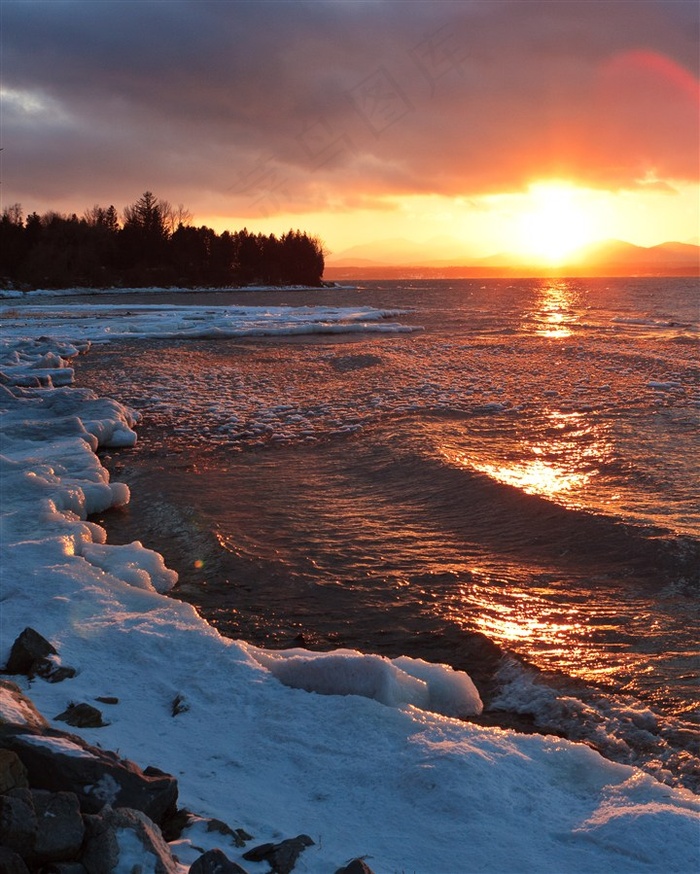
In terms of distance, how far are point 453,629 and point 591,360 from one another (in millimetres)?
18676

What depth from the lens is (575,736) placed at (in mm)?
4426

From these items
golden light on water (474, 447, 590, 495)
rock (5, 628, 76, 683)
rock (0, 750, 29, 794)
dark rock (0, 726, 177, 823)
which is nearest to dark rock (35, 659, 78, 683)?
A: rock (5, 628, 76, 683)

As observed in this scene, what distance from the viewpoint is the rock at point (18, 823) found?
242cm

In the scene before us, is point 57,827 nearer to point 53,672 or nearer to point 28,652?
point 53,672

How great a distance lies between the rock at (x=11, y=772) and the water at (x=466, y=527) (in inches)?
120

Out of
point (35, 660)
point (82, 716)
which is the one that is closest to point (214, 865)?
point (82, 716)

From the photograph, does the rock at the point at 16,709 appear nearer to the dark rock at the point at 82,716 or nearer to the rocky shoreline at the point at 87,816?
the rocky shoreline at the point at 87,816

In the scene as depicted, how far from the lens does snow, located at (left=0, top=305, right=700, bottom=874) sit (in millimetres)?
3195

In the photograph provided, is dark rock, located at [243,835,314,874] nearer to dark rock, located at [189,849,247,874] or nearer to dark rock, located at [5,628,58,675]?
dark rock, located at [189,849,247,874]

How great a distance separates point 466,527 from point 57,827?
6.16 meters

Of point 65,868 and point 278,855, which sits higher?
point 65,868

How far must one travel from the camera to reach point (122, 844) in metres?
2.64

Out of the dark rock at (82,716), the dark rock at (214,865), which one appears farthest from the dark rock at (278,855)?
the dark rock at (82,716)

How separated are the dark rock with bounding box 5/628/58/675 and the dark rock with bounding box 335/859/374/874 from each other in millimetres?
2324
